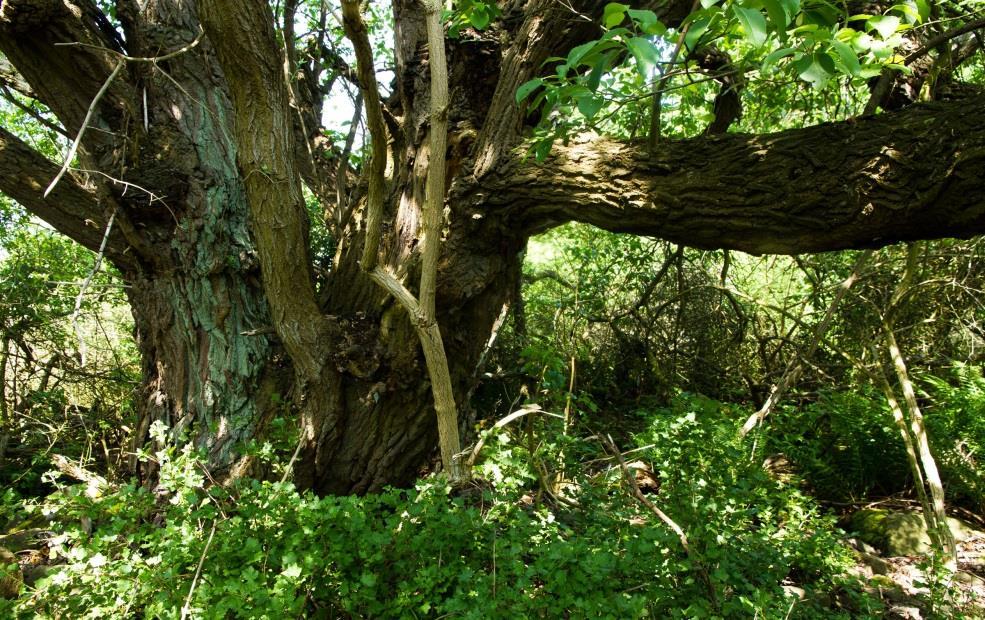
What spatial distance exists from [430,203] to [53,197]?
2.12m

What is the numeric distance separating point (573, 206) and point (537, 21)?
0.94 m

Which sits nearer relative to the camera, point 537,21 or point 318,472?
point 537,21

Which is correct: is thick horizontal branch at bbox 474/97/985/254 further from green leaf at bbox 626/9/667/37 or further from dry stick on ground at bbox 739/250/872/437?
dry stick on ground at bbox 739/250/872/437

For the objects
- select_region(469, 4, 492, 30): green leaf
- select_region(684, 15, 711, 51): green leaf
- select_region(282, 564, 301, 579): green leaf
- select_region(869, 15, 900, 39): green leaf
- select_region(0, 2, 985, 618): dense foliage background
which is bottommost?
select_region(282, 564, 301, 579): green leaf

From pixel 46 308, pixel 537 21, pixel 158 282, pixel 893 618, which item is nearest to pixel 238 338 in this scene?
pixel 158 282

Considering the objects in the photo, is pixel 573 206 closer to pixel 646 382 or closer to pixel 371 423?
pixel 371 423

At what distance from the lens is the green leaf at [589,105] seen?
5.61 feet

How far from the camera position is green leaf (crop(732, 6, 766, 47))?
1.36 meters

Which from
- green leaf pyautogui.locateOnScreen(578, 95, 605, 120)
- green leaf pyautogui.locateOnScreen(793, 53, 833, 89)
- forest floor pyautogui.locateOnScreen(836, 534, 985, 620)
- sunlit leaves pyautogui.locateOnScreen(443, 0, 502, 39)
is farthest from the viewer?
forest floor pyautogui.locateOnScreen(836, 534, 985, 620)

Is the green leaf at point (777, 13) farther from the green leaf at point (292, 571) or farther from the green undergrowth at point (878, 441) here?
the green undergrowth at point (878, 441)

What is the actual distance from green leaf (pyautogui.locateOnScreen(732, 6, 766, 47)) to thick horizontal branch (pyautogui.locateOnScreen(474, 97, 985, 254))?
99cm

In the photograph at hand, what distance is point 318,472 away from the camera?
3.12m

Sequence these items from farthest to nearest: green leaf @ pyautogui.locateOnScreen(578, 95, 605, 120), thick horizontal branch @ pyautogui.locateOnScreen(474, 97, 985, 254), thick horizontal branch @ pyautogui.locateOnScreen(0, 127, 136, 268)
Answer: thick horizontal branch @ pyautogui.locateOnScreen(0, 127, 136, 268)
thick horizontal branch @ pyautogui.locateOnScreen(474, 97, 985, 254)
green leaf @ pyautogui.locateOnScreen(578, 95, 605, 120)

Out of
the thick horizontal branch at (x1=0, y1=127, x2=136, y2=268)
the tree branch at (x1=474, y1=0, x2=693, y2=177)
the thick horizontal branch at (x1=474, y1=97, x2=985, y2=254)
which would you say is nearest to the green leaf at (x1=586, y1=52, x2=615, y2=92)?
the thick horizontal branch at (x1=474, y1=97, x2=985, y2=254)
